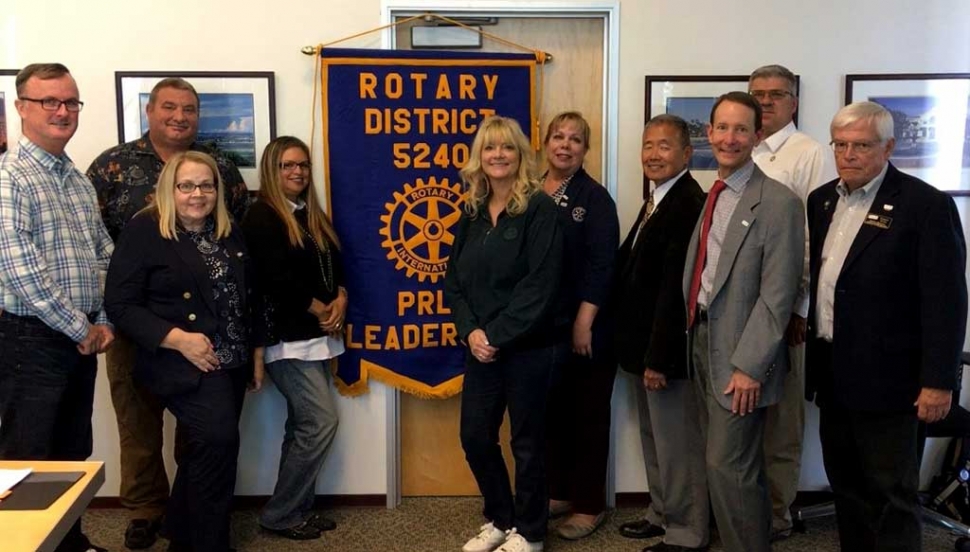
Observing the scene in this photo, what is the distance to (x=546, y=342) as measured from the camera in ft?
8.38

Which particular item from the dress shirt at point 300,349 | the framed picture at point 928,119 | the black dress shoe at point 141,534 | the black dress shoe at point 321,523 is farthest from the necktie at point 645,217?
the black dress shoe at point 141,534

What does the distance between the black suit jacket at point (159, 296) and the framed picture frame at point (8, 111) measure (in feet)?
3.45

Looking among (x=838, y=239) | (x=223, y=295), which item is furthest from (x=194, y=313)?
(x=838, y=239)

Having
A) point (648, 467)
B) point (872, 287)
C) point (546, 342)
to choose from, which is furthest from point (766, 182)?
point (648, 467)

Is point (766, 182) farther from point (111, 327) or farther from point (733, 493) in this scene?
point (111, 327)

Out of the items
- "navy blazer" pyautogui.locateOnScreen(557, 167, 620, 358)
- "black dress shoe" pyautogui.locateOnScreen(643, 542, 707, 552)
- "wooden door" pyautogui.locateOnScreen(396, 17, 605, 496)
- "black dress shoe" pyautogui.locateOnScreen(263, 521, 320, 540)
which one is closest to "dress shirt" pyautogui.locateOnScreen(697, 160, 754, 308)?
"navy blazer" pyautogui.locateOnScreen(557, 167, 620, 358)

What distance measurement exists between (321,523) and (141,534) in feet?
2.12

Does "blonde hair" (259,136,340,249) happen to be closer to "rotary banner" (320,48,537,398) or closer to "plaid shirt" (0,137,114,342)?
"rotary banner" (320,48,537,398)

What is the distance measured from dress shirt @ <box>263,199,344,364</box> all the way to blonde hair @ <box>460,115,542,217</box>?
2.29 ft

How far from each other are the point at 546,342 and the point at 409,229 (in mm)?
821

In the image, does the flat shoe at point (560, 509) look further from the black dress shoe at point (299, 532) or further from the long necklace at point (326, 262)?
the long necklace at point (326, 262)

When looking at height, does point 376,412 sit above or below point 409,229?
below

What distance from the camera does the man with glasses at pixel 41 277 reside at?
2197 millimetres

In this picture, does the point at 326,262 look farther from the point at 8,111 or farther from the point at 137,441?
the point at 8,111
